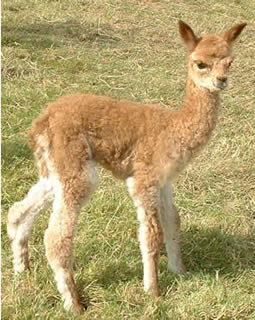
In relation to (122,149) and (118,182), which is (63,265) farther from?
(118,182)

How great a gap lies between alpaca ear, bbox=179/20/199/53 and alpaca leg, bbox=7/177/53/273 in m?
1.39

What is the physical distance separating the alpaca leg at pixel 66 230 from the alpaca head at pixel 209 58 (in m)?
0.97

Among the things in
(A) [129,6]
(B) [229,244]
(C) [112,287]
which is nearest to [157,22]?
(A) [129,6]

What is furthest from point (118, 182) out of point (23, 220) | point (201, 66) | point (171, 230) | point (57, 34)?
point (57, 34)

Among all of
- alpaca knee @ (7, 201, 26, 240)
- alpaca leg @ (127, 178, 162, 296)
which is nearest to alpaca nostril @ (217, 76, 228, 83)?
alpaca leg @ (127, 178, 162, 296)

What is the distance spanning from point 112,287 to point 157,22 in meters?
7.35

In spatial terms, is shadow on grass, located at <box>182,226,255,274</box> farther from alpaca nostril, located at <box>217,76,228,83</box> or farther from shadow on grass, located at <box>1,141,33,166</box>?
shadow on grass, located at <box>1,141,33,166</box>

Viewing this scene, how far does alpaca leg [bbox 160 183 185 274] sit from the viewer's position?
14.2 ft

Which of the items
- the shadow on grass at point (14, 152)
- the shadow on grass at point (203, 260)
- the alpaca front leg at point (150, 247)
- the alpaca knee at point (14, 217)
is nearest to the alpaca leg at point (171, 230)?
the shadow on grass at point (203, 260)

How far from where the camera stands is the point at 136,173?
3979 millimetres

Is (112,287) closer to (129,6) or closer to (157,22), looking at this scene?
(157,22)

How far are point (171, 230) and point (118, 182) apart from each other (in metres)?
1.23

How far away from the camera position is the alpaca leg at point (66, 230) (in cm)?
376

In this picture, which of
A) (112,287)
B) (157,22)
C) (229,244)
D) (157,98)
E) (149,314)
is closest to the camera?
(149,314)
